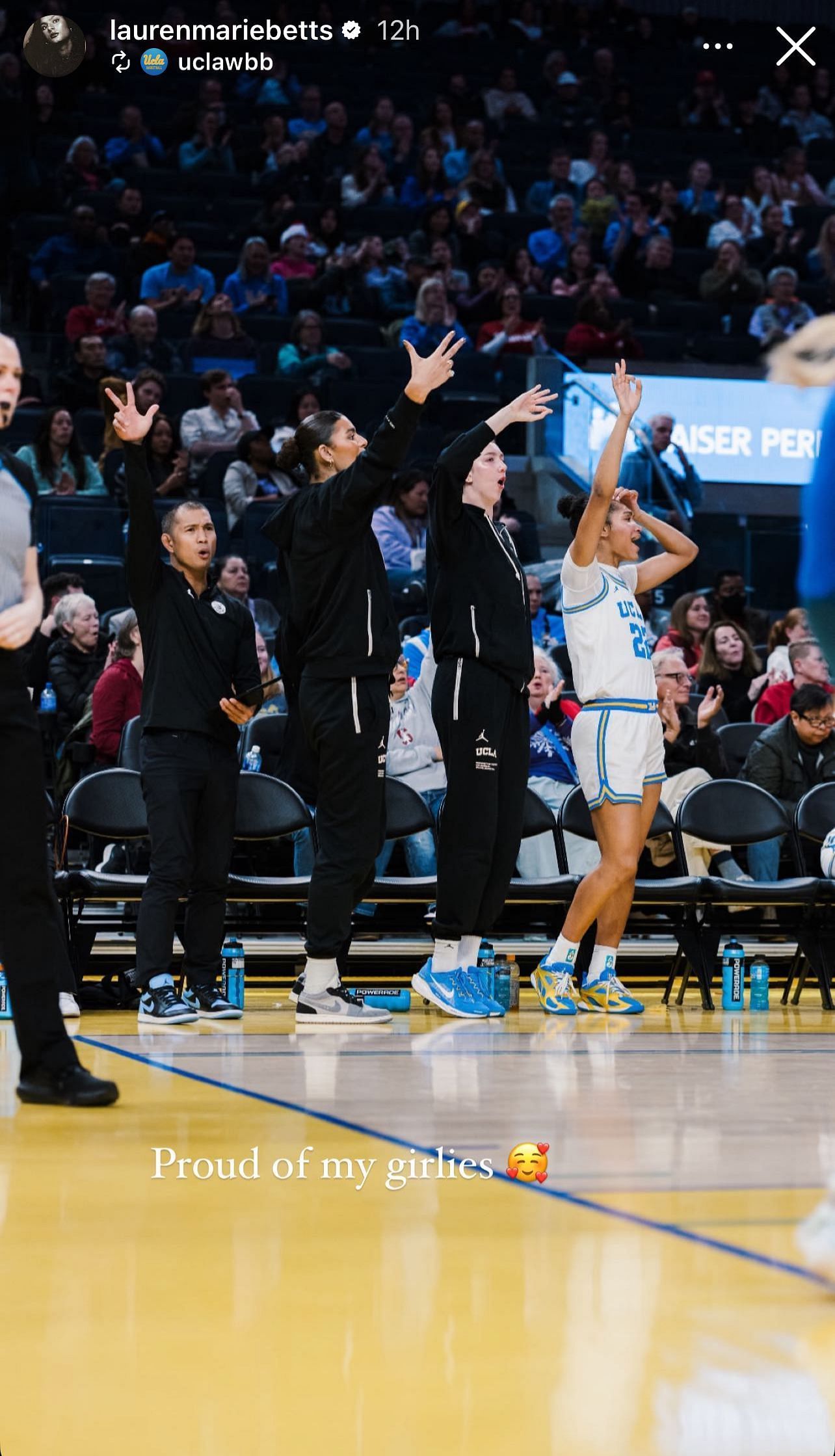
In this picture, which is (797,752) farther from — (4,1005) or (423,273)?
(423,273)

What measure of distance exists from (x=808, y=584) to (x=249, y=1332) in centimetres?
131

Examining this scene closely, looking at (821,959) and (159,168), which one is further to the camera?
(159,168)

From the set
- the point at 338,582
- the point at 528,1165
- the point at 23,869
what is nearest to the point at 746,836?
the point at 338,582

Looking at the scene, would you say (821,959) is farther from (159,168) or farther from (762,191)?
(762,191)

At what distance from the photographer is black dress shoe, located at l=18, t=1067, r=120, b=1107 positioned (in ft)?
13.6

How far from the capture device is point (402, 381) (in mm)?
14258

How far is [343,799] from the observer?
6242 millimetres

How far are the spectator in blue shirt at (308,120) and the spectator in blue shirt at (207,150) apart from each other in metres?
1.00

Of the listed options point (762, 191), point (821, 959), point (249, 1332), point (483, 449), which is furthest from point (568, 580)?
point (762, 191)

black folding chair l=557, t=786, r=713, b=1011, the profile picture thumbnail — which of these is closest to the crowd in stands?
black folding chair l=557, t=786, r=713, b=1011

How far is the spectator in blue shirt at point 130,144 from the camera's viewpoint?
16.4 meters

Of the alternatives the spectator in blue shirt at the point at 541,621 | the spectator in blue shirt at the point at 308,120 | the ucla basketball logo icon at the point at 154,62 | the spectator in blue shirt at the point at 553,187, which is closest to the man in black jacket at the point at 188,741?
the spectator in blue shirt at the point at 541,621

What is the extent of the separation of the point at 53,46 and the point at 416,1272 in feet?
41.4

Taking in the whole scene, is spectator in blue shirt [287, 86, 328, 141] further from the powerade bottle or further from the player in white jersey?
the powerade bottle
